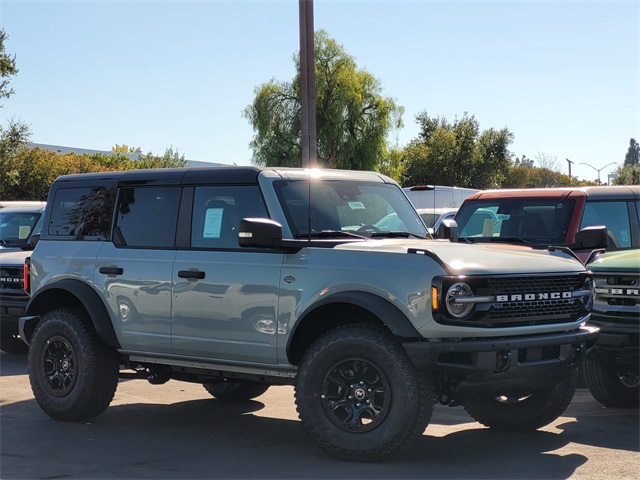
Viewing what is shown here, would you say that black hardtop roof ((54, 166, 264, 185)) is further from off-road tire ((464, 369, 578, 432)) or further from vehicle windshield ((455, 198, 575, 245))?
vehicle windshield ((455, 198, 575, 245))

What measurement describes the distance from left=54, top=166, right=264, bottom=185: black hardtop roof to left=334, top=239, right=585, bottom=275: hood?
1123 millimetres

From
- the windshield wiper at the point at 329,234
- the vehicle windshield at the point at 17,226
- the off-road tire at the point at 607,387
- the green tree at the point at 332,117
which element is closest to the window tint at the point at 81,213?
the windshield wiper at the point at 329,234

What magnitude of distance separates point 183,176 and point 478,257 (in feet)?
8.66

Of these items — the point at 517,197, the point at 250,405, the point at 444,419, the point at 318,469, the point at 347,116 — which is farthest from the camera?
the point at 347,116

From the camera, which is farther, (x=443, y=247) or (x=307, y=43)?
(x=307, y=43)

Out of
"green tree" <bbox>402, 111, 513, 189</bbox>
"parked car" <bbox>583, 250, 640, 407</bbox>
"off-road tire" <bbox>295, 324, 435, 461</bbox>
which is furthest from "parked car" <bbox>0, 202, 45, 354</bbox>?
"green tree" <bbox>402, 111, 513, 189</bbox>

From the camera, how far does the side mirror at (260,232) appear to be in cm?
710

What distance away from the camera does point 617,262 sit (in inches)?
341

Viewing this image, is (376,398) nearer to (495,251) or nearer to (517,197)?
(495,251)

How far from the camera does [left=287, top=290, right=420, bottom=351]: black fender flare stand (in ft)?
21.8

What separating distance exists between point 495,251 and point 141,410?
3.83 metres

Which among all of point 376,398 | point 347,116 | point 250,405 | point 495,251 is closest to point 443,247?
point 495,251

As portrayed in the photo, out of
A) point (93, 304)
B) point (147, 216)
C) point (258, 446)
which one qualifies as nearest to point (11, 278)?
point (93, 304)

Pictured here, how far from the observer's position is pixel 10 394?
9.91 metres
